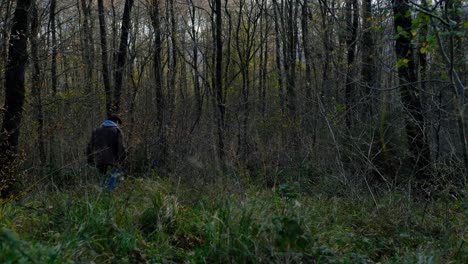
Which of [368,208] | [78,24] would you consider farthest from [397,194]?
[78,24]

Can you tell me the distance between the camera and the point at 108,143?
31.9ft

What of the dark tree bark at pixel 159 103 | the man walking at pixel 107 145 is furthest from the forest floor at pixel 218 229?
the dark tree bark at pixel 159 103

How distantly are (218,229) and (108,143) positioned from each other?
5176 mm

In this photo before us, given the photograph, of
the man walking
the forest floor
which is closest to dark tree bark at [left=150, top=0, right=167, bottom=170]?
the man walking

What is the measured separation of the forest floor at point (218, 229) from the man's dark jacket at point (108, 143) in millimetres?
2468

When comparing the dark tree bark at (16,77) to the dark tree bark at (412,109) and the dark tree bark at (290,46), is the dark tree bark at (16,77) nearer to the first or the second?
the dark tree bark at (412,109)

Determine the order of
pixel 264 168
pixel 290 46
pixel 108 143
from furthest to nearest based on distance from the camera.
→ pixel 290 46 < pixel 108 143 < pixel 264 168

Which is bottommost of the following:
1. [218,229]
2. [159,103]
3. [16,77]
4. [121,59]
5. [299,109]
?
[218,229]

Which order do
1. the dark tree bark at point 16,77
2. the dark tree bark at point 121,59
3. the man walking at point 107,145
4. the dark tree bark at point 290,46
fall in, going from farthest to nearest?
the dark tree bark at point 290,46, the dark tree bark at point 121,59, the man walking at point 107,145, the dark tree bark at point 16,77

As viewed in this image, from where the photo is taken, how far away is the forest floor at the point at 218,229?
14.8 ft

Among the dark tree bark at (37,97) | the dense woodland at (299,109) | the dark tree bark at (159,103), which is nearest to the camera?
the dense woodland at (299,109)

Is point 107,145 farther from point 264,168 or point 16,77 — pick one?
point 264,168

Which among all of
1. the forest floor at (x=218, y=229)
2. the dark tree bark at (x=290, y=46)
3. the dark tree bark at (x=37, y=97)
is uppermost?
the dark tree bark at (x=290, y=46)

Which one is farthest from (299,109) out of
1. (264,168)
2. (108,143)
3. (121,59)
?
(108,143)
